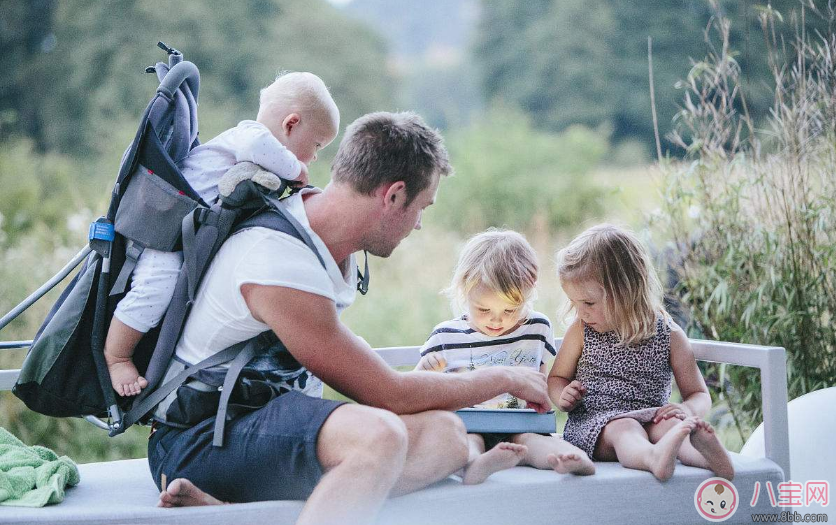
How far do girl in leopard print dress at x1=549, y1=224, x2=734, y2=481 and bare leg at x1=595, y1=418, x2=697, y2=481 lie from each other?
32mm

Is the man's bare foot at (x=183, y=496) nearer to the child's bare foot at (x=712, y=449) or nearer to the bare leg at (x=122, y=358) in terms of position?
the bare leg at (x=122, y=358)

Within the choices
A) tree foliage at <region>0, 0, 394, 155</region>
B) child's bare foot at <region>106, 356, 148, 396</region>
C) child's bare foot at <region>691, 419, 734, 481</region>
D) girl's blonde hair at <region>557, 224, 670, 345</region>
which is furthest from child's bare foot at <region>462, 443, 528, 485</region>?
tree foliage at <region>0, 0, 394, 155</region>

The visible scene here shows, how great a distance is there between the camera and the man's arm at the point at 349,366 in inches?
77.9

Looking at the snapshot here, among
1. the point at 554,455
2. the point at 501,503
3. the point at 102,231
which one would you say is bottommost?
the point at 501,503

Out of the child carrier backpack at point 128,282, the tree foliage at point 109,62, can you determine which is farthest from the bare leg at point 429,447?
the tree foliage at point 109,62

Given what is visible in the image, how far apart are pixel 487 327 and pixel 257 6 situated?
531 inches

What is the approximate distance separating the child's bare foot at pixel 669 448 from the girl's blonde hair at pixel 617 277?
0.41 meters

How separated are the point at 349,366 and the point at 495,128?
1000 cm

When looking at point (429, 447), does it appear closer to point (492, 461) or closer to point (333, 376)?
point (492, 461)

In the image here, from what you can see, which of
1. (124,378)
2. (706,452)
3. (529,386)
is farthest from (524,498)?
(124,378)

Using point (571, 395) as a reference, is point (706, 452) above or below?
below

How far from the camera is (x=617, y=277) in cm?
264

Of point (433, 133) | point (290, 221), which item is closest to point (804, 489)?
point (433, 133)

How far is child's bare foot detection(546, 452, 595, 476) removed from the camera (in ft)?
7.39
